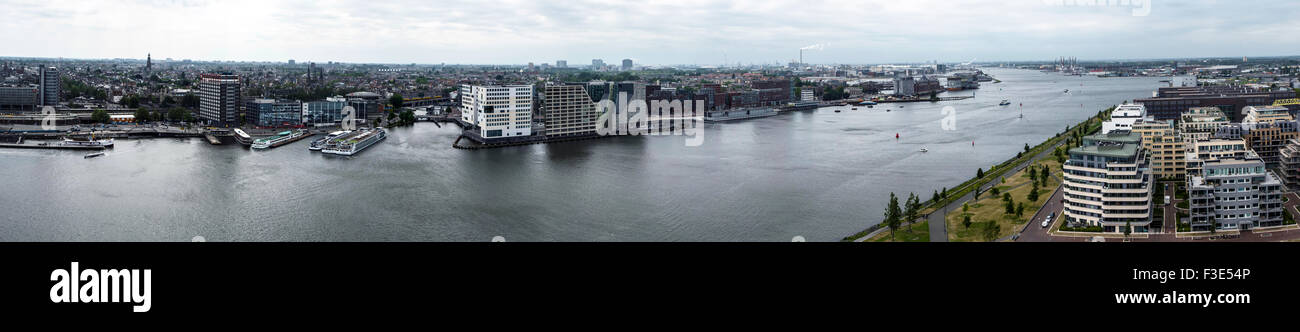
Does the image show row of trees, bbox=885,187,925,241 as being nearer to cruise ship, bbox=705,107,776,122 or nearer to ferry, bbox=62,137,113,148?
ferry, bbox=62,137,113,148

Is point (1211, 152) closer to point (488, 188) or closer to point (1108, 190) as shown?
point (1108, 190)

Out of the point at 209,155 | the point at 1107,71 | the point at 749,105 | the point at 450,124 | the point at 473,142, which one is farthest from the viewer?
the point at 1107,71

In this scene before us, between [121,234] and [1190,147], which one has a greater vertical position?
[1190,147]

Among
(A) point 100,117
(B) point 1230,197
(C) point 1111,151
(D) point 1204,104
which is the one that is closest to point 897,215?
(C) point 1111,151

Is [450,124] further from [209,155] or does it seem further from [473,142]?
[209,155]

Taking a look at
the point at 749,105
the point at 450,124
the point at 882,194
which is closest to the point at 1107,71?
the point at 749,105

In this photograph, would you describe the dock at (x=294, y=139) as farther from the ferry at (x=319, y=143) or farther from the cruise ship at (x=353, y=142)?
the cruise ship at (x=353, y=142)
